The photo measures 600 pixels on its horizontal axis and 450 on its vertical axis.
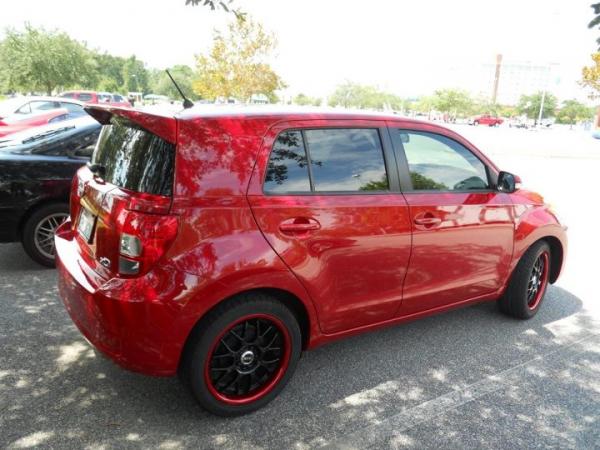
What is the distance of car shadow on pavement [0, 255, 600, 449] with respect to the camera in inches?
106

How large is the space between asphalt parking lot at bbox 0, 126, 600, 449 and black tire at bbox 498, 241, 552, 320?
0.12 metres

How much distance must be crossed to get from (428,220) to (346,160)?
73 centimetres

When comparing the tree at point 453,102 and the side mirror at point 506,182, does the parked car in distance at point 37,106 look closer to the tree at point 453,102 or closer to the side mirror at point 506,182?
the side mirror at point 506,182

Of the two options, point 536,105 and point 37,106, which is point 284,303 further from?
point 536,105

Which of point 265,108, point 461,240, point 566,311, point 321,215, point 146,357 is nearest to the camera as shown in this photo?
point 146,357

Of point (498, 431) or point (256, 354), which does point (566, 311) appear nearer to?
point (498, 431)

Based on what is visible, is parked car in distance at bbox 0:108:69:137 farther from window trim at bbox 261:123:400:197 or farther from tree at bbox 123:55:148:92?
tree at bbox 123:55:148:92

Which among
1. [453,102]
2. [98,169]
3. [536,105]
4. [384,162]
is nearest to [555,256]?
[384,162]

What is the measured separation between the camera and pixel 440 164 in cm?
363

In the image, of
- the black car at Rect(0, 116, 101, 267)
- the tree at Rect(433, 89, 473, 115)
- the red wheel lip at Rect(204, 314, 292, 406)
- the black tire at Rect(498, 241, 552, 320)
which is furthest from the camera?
the tree at Rect(433, 89, 473, 115)

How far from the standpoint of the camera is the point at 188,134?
2.54m

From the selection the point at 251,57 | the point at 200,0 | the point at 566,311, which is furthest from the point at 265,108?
the point at 251,57

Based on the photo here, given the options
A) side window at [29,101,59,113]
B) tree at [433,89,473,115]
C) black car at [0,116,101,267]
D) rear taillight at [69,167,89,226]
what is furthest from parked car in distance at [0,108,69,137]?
tree at [433,89,473,115]

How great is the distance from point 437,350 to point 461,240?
2.90 feet
